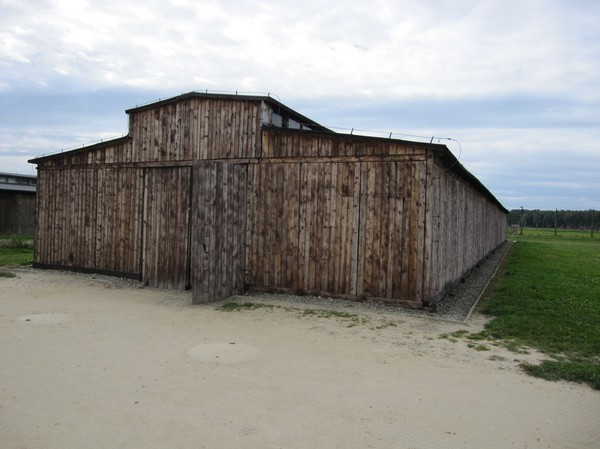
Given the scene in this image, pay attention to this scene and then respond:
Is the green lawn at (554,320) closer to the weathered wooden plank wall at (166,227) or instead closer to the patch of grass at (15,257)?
the weathered wooden plank wall at (166,227)

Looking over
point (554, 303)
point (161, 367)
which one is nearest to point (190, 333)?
point (161, 367)

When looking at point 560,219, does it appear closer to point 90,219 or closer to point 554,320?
point 554,320

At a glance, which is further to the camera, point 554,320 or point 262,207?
point 262,207

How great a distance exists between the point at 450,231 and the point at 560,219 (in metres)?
120

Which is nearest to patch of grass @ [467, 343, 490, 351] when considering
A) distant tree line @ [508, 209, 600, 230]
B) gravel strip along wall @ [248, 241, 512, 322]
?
gravel strip along wall @ [248, 241, 512, 322]

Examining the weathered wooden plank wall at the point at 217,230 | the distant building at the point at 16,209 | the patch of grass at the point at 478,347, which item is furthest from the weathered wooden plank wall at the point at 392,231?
the distant building at the point at 16,209

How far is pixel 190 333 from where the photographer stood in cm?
791

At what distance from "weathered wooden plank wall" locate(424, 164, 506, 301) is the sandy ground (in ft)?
6.08

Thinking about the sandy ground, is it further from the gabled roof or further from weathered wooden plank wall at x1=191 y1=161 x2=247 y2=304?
the gabled roof

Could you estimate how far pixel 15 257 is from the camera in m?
18.5

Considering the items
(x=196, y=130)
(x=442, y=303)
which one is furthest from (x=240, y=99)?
(x=442, y=303)

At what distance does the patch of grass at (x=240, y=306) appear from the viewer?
995 cm

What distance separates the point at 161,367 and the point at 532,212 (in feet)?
448

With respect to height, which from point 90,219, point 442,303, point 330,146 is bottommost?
point 442,303
